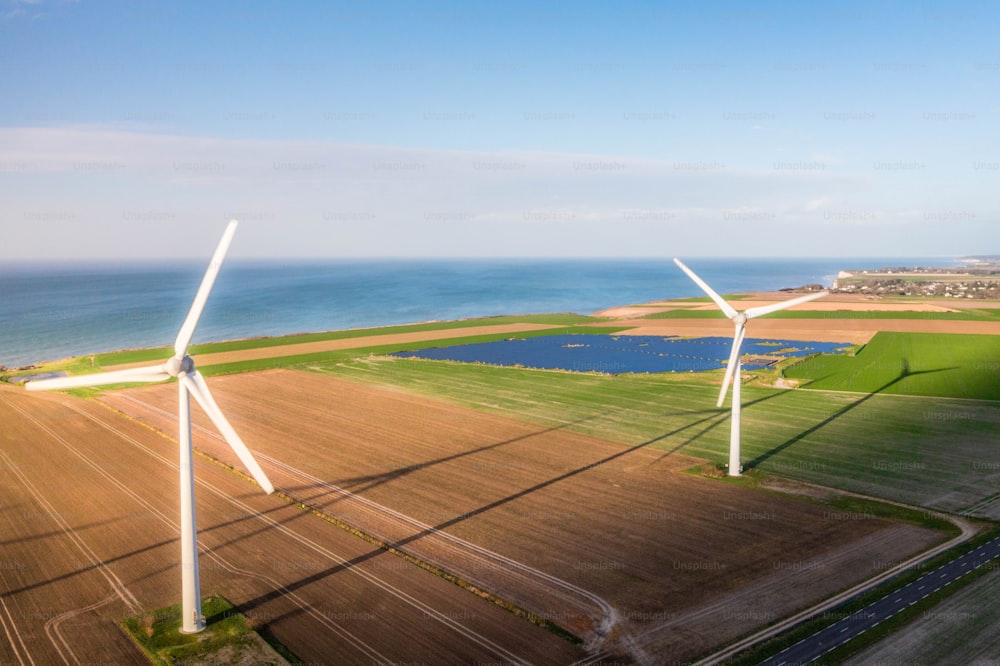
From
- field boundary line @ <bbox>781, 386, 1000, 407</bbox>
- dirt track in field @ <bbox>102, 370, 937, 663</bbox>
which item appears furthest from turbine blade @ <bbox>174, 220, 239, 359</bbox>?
field boundary line @ <bbox>781, 386, 1000, 407</bbox>

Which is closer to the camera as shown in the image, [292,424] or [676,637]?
[676,637]

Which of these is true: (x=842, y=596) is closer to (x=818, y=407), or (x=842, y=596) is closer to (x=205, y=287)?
(x=205, y=287)

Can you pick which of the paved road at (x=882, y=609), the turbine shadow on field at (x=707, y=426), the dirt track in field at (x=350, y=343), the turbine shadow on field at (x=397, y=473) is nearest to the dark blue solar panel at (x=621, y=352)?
the dirt track in field at (x=350, y=343)

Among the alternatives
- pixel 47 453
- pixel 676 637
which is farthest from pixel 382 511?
pixel 47 453

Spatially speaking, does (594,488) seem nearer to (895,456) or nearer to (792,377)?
(895,456)

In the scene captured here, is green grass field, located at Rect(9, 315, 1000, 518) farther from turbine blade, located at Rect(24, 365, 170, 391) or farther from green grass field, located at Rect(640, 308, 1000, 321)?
turbine blade, located at Rect(24, 365, 170, 391)
